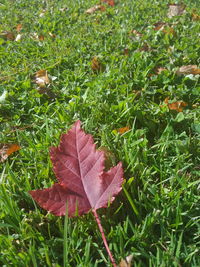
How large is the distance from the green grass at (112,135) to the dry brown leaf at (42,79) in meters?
0.05

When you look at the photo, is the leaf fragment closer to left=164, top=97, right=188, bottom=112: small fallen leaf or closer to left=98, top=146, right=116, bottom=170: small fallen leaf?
left=164, top=97, right=188, bottom=112: small fallen leaf

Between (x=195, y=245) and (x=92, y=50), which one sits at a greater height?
(x=92, y=50)

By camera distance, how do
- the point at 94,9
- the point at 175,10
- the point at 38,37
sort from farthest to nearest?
the point at 94,9
the point at 175,10
the point at 38,37

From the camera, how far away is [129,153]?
1459 millimetres

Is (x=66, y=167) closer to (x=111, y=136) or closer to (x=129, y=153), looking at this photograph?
(x=129, y=153)

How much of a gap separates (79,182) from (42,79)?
1.32 meters

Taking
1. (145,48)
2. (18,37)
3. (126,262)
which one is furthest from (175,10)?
(126,262)

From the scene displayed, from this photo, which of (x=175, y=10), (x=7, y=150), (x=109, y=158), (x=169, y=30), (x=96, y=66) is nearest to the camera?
(x=109, y=158)

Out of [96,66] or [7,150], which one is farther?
[96,66]

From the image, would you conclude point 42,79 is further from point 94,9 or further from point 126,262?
point 94,9

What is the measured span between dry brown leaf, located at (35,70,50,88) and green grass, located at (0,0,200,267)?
0.05 meters

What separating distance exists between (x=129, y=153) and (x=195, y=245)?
20.8 inches

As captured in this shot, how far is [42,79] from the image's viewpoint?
7.54 feet

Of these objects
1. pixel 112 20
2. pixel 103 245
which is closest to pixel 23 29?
pixel 112 20
